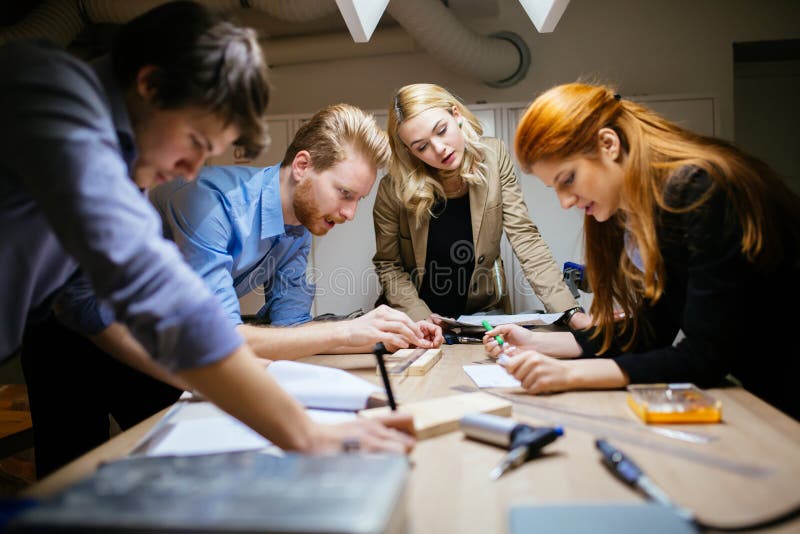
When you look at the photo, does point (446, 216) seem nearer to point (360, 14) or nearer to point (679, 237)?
point (360, 14)

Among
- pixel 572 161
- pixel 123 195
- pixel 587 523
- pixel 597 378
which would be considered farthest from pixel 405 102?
pixel 587 523

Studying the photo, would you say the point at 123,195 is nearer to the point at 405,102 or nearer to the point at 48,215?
the point at 48,215

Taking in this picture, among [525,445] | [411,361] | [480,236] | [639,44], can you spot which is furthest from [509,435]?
[639,44]

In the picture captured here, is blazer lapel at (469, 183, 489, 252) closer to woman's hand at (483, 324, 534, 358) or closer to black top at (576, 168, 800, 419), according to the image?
woman's hand at (483, 324, 534, 358)

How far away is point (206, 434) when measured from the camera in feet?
3.10

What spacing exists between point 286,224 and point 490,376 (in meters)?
0.94

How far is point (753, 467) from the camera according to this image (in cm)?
74

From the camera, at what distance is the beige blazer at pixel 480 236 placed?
8.00 feet

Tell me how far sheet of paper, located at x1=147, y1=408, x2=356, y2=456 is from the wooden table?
0.05m

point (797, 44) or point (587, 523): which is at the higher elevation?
point (797, 44)

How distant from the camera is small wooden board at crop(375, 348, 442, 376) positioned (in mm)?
1312

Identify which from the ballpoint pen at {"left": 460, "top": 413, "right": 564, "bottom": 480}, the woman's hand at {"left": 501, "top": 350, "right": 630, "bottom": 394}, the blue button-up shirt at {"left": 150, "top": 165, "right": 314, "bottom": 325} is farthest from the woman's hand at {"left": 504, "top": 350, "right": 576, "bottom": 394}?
the blue button-up shirt at {"left": 150, "top": 165, "right": 314, "bottom": 325}

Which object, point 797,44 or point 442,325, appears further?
point 797,44

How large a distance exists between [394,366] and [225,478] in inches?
34.7
